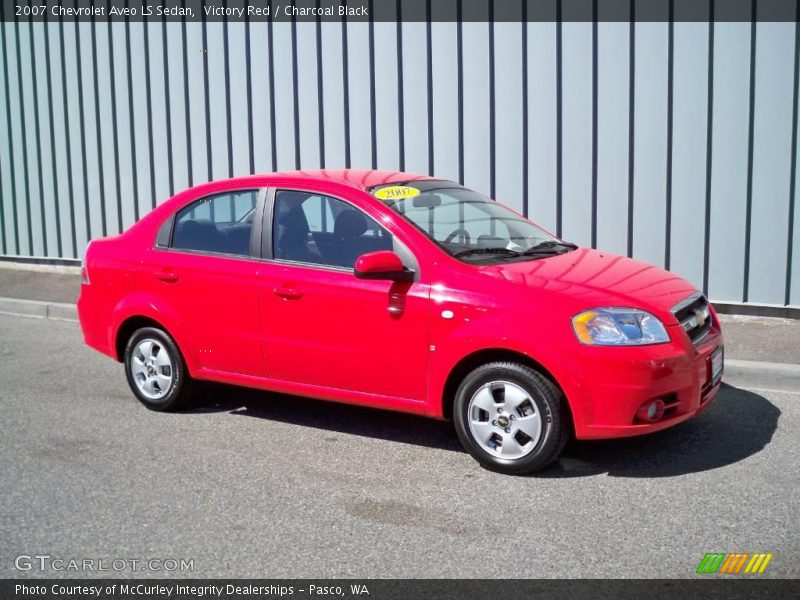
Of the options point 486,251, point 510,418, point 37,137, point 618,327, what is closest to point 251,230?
point 486,251

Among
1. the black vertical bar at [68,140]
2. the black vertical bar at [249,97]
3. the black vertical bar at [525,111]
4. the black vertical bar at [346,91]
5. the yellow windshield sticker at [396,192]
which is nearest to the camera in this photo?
the yellow windshield sticker at [396,192]

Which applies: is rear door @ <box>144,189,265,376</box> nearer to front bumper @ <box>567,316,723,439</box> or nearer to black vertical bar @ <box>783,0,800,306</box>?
front bumper @ <box>567,316,723,439</box>

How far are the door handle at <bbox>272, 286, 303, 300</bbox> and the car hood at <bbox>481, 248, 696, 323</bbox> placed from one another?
1.15 metres

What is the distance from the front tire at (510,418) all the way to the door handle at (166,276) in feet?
7.10

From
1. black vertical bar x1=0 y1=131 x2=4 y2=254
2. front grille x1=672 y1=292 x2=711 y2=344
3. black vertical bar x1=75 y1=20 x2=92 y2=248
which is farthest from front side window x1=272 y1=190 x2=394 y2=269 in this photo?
black vertical bar x1=0 y1=131 x2=4 y2=254

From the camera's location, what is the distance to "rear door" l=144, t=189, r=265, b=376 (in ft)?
20.1

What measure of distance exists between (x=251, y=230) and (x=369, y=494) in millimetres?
2013

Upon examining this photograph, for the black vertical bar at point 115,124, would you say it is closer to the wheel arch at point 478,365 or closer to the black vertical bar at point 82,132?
the black vertical bar at point 82,132

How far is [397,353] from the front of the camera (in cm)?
555

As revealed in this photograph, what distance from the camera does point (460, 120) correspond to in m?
9.65

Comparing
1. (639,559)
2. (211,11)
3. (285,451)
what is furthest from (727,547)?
(211,11)

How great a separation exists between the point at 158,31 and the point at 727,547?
29.7 feet

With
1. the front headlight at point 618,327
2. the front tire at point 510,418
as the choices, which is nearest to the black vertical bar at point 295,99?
the front tire at point 510,418

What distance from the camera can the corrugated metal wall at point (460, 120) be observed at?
8578 mm
